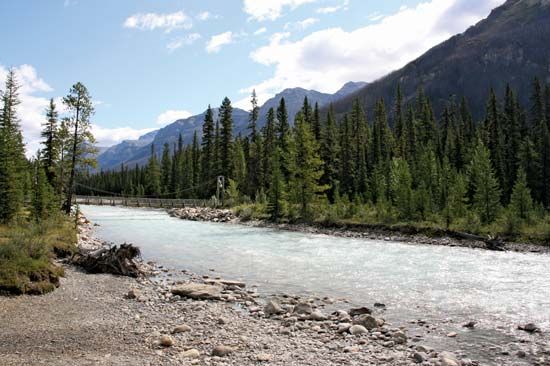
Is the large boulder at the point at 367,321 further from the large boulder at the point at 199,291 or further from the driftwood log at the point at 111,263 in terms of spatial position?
the driftwood log at the point at 111,263

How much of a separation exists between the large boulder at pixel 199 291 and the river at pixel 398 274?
1932 mm

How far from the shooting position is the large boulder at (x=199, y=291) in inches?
495

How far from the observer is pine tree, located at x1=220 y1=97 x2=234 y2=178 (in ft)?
222

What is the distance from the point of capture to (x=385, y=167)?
53.3 metres

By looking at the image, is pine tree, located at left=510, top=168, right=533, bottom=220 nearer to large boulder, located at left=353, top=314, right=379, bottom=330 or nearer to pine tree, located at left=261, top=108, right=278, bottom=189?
large boulder, located at left=353, top=314, right=379, bottom=330

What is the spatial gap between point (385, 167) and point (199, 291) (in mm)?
44270

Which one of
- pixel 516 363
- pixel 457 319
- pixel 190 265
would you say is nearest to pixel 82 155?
pixel 190 265

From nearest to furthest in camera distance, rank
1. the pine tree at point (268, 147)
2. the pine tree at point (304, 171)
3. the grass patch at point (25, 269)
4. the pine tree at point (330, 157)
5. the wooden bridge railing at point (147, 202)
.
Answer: the grass patch at point (25, 269)
the pine tree at point (304, 171)
the pine tree at point (330, 157)
the pine tree at point (268, 147)
the wooden bridge railing at point (147, 202)

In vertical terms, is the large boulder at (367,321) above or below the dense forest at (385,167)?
below

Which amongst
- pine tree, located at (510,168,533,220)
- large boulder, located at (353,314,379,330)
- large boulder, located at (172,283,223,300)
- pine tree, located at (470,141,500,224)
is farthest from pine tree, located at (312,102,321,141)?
large boulder, located at (353,314,379,330)

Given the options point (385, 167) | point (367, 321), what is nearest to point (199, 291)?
point (367, 321)

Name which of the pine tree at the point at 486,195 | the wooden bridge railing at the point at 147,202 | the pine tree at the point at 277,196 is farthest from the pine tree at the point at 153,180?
the pine tree at the point at 486,195

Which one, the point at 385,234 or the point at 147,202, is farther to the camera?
the point at 147,202

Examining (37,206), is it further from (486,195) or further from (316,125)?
(316,125)
